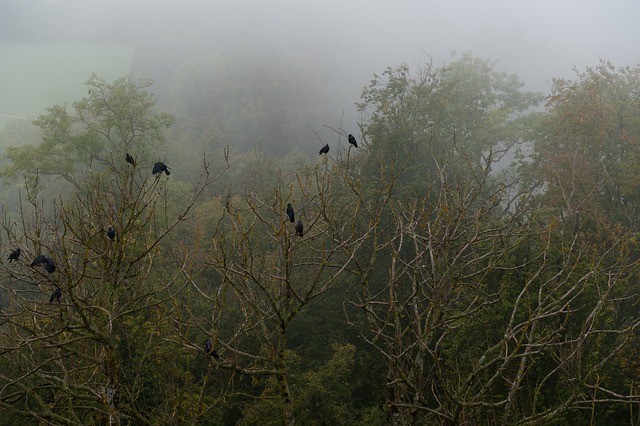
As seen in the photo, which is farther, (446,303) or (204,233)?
(204,233)

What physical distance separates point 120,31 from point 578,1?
380 ft

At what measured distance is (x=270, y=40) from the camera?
81.1 m

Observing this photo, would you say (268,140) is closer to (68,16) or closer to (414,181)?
(414,181)

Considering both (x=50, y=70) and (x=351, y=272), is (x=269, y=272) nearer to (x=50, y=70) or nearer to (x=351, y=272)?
(x=351, y=272)

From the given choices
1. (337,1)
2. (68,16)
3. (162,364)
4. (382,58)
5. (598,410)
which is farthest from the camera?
(337,1)

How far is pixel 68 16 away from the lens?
323ft

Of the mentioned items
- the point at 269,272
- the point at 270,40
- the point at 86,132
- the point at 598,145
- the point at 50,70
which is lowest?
the point at 269,272

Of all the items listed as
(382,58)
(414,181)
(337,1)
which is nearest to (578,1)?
Result: (337,1)

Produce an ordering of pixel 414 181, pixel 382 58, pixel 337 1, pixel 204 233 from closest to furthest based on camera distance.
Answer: pixel 414 181 < pixel 204 233 < pixel 382 58 < pixel 337 1

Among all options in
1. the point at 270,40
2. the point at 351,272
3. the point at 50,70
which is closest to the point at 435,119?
the point at 351,272

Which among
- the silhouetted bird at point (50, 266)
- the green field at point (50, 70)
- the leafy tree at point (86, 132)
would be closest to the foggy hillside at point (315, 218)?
the silhouetted bird at point (50, 266)

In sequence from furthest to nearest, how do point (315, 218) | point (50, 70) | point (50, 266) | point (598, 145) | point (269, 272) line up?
point (50, 70)
point (598, 145)
point (269, 272)
point (315, 218)
point (50, 266)

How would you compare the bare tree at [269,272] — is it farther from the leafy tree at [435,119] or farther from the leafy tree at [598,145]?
the leafy tree at [598,145]

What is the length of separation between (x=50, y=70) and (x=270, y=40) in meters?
35.2
